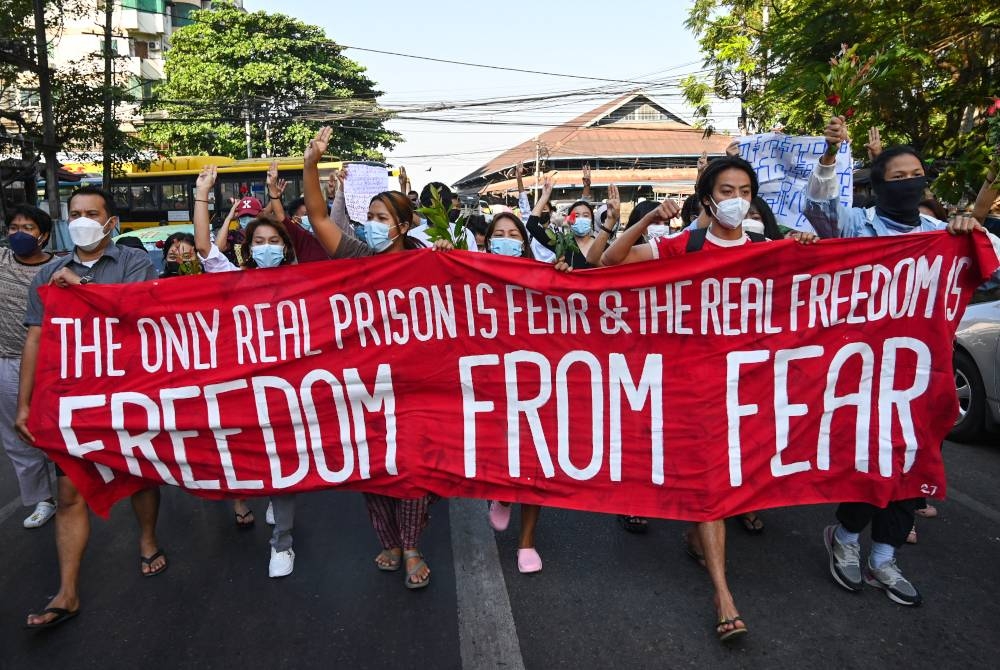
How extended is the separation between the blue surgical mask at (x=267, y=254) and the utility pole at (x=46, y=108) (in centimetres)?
1296

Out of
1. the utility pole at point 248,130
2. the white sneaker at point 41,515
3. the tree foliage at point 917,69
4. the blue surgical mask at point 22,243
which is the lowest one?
the white sneaker at point 41,515

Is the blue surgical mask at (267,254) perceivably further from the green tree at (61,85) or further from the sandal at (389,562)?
the green tree at (61,85)

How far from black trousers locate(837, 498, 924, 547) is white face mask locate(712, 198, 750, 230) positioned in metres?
1.29

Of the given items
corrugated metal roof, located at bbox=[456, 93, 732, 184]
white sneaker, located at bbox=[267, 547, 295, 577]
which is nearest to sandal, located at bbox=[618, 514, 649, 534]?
white sneaker, located at bbox=[267, 547, 295, 577]

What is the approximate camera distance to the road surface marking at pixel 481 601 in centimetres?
274

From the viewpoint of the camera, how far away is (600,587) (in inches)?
128

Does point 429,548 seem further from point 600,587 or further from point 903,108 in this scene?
point 903,108

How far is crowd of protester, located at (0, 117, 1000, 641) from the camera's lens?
10.3 feet

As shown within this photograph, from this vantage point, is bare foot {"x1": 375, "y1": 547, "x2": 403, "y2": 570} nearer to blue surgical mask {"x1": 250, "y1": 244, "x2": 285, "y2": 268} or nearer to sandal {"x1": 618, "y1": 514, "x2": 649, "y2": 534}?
sandal {"x1": 618, "y1": 514, "x2": 649, "y2": 534}

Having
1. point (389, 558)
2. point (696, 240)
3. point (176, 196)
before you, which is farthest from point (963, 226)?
point (176, 196)

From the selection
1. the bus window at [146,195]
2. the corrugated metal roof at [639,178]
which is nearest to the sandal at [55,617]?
the bus window at [146,195]

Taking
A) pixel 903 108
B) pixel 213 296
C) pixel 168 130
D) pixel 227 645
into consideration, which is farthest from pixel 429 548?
pixel 168 130

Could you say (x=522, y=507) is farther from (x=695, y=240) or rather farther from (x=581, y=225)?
(x=581, y=225)

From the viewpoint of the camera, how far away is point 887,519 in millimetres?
3113
